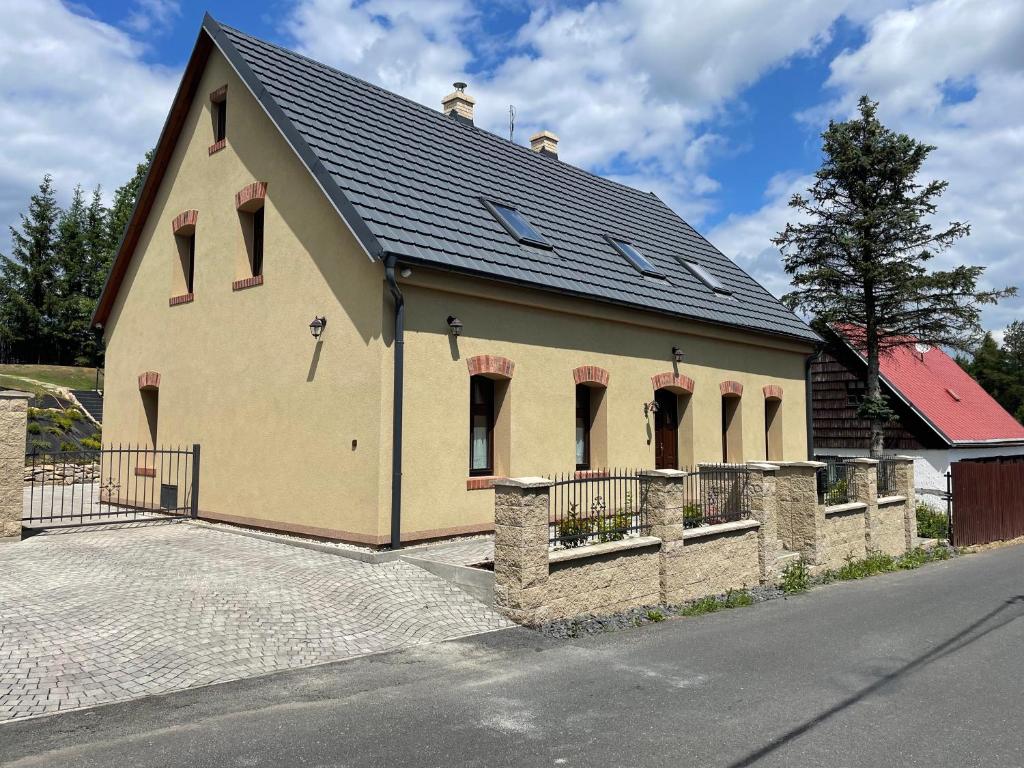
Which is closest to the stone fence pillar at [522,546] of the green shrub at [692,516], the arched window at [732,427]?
the green shrub at [692,516]

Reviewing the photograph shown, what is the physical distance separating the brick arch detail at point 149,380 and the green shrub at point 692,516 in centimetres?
1001

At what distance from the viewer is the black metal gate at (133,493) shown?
12541mm

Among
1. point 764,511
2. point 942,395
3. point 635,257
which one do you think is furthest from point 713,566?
point 942,395

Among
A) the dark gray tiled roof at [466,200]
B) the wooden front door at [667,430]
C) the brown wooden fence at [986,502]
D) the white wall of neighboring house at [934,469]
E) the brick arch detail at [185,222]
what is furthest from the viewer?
the white wall of neighboring house at [934,469]

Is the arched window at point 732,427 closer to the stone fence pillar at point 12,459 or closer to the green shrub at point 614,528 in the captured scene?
the green shrub at point 614,528

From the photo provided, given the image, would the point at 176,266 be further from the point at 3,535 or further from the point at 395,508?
the point at 395,508

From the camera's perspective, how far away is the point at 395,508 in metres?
10.0

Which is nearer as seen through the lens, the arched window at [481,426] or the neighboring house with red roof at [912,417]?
the arched window at [481,426]

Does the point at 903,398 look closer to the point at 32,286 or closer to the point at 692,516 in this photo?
the point at 692,516

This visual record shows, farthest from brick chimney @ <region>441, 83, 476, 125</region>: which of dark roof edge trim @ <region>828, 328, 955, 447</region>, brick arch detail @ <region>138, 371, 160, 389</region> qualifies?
dark roof edge trim @ <region>828, 328, 955, 447</region>

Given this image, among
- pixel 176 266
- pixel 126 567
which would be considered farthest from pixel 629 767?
pixel 176 266

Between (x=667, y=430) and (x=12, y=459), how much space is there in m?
11.2

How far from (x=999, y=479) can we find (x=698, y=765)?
1742 centimetres

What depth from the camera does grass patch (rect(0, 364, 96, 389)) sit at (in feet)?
117
